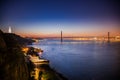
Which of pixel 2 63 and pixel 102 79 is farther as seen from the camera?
pixel 102 79

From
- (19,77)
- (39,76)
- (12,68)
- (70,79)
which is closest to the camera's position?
(12,68)

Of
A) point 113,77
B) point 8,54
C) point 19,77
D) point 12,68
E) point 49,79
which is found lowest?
point 113,77

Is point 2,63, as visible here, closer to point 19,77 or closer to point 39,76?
point 19,77

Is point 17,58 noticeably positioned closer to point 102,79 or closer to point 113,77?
point 102,79

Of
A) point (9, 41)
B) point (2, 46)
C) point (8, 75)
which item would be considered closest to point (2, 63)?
point (8, 75)

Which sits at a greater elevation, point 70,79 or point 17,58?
point 17,58

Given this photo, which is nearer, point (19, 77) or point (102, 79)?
point (19, 77)

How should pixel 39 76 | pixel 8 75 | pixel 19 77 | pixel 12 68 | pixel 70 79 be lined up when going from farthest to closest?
pixel 70 79
pixel 39 76
pixel 19 77
pixel 12 68
pixel 8 75

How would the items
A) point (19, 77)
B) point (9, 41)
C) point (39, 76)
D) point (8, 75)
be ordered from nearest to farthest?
point (8, 75)
point (19, 77)
point (9, 41)
point (39, 76)

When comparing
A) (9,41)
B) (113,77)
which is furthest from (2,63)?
(113,77)
